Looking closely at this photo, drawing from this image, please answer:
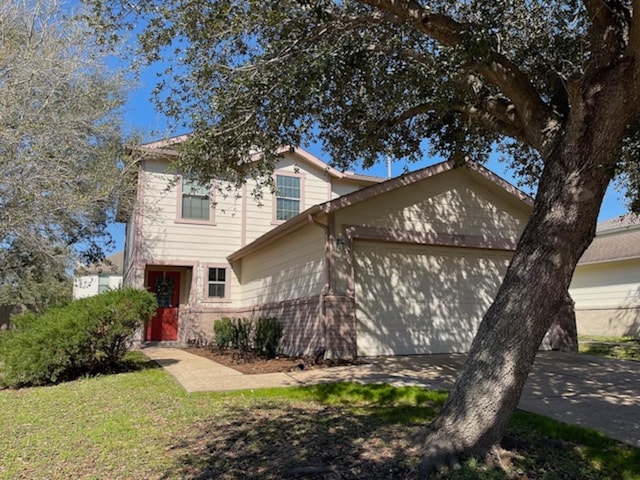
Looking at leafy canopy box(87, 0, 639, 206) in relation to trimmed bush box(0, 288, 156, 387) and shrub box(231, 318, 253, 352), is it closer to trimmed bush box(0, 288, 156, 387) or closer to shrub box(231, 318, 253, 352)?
trimmed bush box(0, 288, 156, 387)

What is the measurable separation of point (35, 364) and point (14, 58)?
7.07 metres

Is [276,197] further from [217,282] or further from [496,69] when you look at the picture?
[496,69]

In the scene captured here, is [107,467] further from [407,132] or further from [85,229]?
[85,229]

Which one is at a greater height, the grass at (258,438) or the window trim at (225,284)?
the window trim at (225,284)

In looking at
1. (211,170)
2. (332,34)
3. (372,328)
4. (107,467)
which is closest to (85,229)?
(211,170)

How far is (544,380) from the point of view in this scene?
772cm

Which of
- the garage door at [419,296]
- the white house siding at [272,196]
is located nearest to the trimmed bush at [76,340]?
the garage door at [419,296]

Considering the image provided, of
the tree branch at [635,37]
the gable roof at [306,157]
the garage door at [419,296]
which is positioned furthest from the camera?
the gable roof at [306,157]

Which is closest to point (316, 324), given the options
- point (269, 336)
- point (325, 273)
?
point (325, 273)

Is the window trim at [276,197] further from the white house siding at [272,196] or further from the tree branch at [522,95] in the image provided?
the tree branch at [522,95]

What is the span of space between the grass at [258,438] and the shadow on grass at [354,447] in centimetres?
1

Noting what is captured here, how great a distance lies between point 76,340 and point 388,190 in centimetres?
687

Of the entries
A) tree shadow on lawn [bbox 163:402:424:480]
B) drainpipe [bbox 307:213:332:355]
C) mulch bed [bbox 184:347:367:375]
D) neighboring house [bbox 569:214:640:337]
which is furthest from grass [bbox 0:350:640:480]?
neighboring house [bbox 569:214:640:337]

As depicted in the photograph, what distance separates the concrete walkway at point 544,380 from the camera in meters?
5.54
